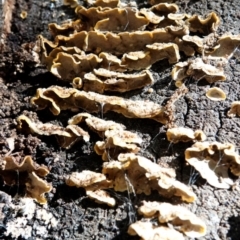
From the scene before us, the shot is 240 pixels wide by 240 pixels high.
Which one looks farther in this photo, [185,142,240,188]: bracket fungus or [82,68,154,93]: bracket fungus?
[82,68,154,93]: bracket fungus

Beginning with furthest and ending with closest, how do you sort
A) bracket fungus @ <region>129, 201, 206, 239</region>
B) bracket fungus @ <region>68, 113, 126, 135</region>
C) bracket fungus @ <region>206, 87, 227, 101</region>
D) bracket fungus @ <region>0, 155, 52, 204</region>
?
bracket fungus @ <region>206, 87, 227, 101</region> → bracket fungus @ <region>68, 113, 126, 135</region> → bracket fungus @ <region>0, 155, 52, 204</region> → bracket fungus @ <region>129, 201, 206, 239</region>

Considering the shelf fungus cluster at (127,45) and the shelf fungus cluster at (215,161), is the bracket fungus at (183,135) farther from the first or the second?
the shelf fungus cluster at (127,45)

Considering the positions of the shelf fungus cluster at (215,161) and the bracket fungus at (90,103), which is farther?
the bracket fungus at (90,103)

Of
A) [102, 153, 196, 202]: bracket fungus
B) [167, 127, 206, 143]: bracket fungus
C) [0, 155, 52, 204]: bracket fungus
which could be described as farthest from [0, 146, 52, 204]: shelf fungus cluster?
[167, 127, 206, 143]: bracket fungus

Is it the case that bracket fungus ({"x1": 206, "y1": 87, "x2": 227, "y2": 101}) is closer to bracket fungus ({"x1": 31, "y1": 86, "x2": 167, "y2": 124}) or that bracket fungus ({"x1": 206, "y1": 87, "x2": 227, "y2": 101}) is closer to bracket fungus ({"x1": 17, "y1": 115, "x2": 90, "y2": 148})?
bracket fungus ({"x1": 31, "y1": 86, "x2": 167, "y2": 124})

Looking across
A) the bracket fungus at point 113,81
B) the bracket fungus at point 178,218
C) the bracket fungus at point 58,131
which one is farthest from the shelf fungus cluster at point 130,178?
the bracket fungus at point 113,81

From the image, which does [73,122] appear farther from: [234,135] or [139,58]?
[234,135]
